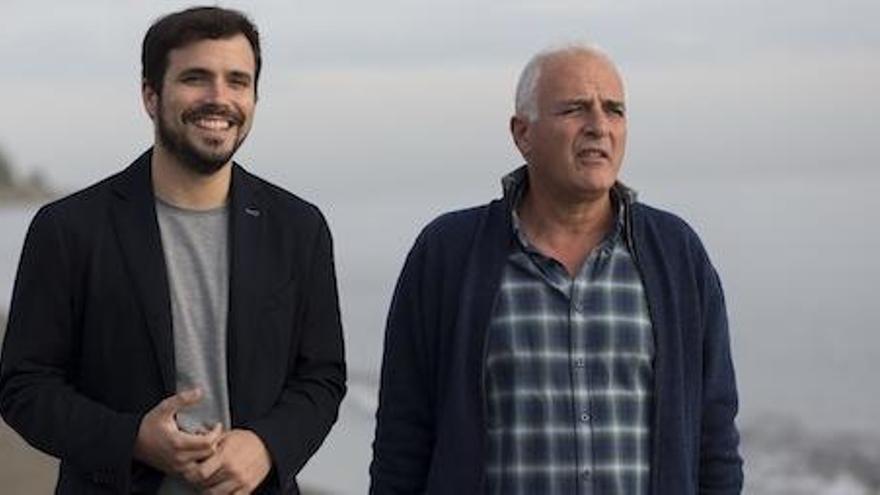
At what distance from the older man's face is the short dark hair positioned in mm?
634

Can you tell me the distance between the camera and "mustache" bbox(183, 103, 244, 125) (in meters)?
3.40

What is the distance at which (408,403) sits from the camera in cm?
366

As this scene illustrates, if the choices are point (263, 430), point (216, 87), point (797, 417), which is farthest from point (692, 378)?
point (797, 417)

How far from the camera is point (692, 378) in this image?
3541mm

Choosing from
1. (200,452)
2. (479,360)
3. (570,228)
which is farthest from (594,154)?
(200,452)

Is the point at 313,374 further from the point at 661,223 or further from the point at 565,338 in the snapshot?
the point at 661,223

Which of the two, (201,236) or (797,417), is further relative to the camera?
(797,417)

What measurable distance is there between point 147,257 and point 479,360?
72 cm

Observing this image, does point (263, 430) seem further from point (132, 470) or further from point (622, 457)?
point (622, 457)

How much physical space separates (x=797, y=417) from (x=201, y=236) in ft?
46.8

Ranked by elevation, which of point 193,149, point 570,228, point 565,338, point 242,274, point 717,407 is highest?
point 193,149

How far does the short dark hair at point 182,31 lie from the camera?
3457 mm

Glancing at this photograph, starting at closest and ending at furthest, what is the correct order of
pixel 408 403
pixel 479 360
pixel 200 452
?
pixel 200 452, pixel 479 360, pixel 408 403

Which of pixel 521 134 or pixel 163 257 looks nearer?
pixel 163 257
